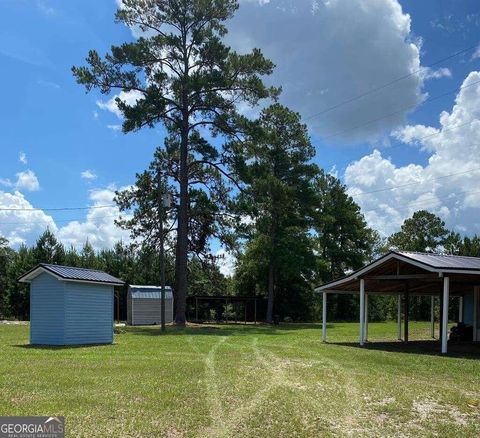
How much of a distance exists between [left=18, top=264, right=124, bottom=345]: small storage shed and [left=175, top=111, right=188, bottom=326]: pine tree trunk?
12185 mm

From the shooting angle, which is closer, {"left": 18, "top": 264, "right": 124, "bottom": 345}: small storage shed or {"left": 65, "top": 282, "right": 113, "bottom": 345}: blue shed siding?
{"left": 18, "top": 264, "right": 124, "bottom": 345}: small storage shed

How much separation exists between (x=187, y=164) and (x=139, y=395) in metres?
25.1

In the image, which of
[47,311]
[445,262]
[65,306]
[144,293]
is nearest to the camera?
[445,262]

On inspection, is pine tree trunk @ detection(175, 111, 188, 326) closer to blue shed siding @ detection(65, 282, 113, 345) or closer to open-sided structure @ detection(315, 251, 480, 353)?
open-sided structure @ detection(315, 251, 480, 353)

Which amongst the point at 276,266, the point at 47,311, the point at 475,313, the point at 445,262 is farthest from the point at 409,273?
the point at 276,266

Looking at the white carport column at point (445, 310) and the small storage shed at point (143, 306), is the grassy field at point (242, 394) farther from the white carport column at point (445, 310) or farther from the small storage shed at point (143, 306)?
the small storage shed at point (143, 306)

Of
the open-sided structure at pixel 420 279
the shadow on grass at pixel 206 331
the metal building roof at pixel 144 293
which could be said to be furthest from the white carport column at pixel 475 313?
the metal building roof at pixel 144 293

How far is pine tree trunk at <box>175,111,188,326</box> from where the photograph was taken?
3050 centimetres

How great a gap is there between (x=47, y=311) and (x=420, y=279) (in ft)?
42.6

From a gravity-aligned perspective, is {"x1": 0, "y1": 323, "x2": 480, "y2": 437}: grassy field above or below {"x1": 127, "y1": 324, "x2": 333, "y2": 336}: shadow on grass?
above

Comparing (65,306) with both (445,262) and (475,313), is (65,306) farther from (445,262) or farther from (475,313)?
(475,313)

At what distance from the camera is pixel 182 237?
3111 centimetres

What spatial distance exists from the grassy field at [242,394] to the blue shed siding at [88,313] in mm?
2914

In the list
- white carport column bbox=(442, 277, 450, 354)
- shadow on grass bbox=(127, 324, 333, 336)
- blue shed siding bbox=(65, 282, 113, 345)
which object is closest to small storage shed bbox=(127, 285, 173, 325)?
shadow on grass bbox=(127, 324, 333, 336)
